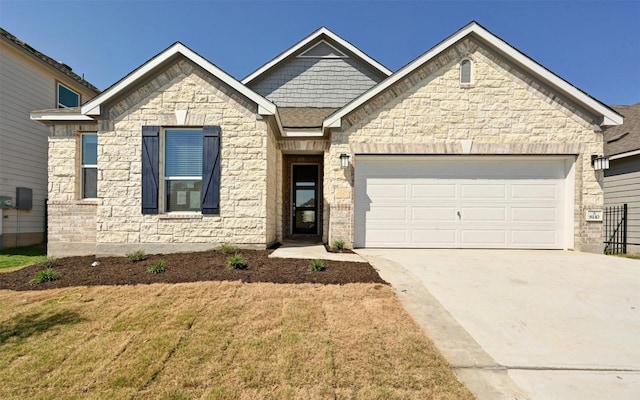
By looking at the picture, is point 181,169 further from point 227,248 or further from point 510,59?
point 510,59

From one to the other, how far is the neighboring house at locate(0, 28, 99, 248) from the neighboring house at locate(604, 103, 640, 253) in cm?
1987

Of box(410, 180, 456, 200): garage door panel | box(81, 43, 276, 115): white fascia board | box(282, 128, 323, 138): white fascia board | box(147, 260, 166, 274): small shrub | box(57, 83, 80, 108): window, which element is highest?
box(57, 83, 80, 108): window

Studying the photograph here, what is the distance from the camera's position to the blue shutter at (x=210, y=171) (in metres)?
7.27

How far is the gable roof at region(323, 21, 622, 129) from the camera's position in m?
7.93

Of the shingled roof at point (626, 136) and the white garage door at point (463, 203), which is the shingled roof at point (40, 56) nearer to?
the white garage door at point (463, 203)

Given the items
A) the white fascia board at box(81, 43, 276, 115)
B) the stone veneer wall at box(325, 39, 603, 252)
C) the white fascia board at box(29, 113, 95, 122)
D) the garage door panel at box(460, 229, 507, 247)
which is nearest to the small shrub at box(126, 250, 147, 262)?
the white fascia board at box(81, 43, 276, 115)

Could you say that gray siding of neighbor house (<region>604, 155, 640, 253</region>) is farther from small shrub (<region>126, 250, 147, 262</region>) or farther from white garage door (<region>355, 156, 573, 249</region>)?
small shrub (<region>126, 250, 147, 262</region>)

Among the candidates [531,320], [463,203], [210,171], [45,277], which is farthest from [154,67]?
[531,320]

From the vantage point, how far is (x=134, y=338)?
321 centimetres

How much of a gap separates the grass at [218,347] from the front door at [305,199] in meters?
6.50

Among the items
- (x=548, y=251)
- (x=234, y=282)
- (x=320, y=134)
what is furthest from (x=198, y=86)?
(x=548, y=251)

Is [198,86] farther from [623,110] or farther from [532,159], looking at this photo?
[623,110]

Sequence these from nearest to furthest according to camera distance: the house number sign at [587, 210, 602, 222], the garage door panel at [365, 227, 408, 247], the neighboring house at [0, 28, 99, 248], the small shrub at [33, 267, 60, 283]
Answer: the small shrub at [33, 267, 60, 283] < the house number sign at [587, 210, 602, 222] < the garage door panel at [365, 227, 408, 247] < the neighboring house at [0, 28, 99, 248]

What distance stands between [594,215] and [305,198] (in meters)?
8.49
